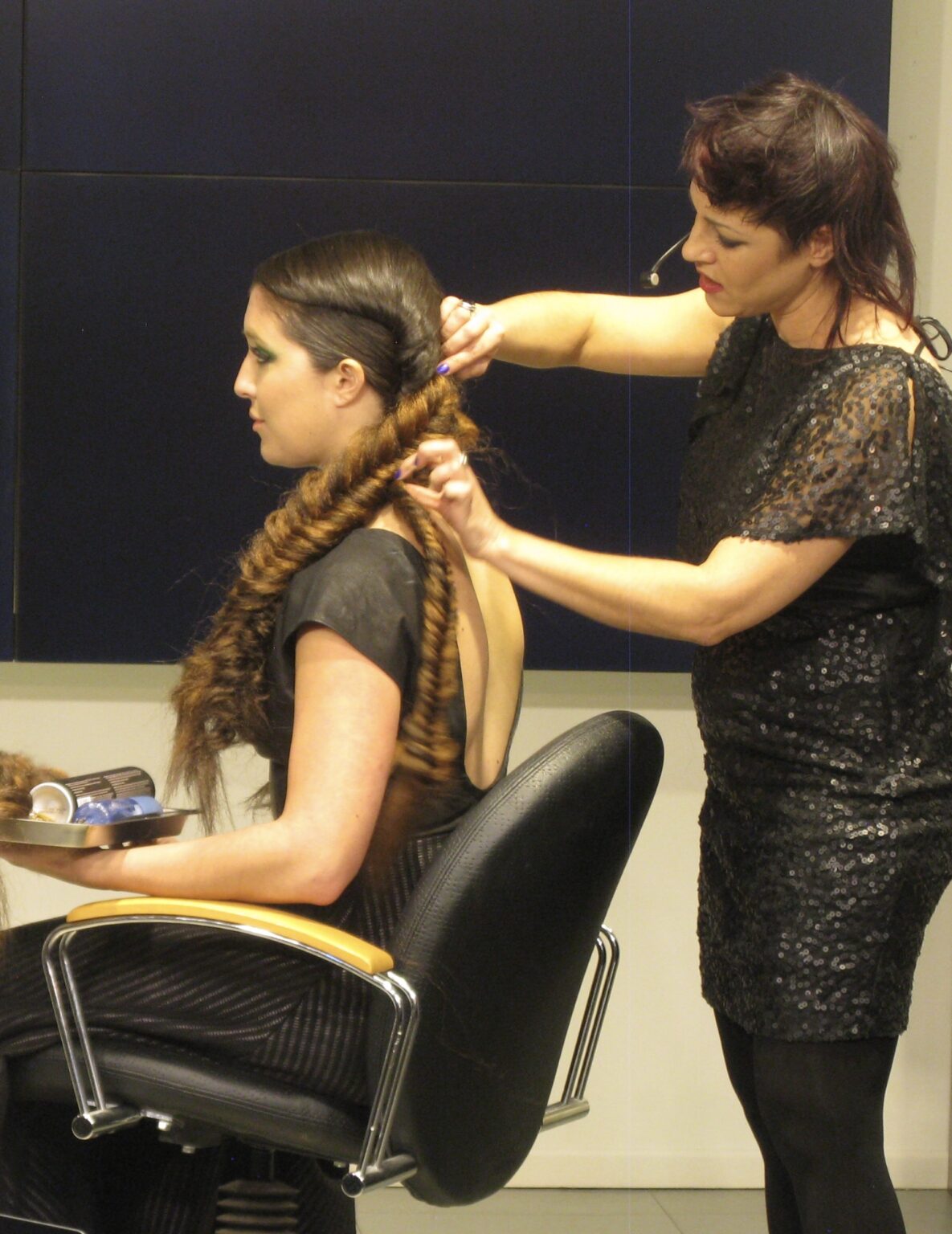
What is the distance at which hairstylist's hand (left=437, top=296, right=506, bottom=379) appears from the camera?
1.82 meters

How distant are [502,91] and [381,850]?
1545mm

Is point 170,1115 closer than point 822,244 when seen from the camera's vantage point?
Yes

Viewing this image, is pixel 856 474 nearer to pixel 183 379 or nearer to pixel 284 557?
pixel 284 557

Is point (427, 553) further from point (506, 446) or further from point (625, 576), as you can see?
point (506, 446)

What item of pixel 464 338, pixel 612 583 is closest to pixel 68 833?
pixel 612 583

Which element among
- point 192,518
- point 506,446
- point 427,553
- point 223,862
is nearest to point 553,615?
point 506,446

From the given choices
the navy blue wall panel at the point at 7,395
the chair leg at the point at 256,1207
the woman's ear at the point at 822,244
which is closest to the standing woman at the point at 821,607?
the woman's ear at the point at 822,244

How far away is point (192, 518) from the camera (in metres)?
2.71

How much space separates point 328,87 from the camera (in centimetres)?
266

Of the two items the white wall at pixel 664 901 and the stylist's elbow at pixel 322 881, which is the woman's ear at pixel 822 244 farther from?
the white wall at pixel 664 901

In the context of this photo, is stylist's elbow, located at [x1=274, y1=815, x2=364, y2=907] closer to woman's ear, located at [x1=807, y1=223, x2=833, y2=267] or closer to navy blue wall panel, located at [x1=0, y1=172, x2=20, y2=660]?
woman's ear, located at [x1=807, y1=223, x2=833, y2=267]

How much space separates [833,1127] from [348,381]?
99 centimetres

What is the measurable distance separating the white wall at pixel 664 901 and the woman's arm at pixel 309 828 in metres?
1.14

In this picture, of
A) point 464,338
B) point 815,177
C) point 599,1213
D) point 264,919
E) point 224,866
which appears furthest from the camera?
point 599,1213
